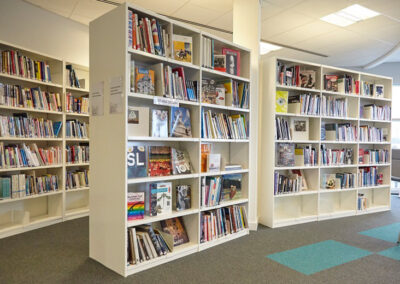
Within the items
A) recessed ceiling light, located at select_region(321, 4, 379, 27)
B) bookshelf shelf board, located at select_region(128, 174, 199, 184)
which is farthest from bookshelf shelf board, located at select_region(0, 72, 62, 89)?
recessed ceiling light, located at select_region(321, 4, 379, 27)

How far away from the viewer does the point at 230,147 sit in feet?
13.4

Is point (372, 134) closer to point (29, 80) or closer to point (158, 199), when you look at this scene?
point (158, 199)

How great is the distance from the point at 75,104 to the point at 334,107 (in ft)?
13.0

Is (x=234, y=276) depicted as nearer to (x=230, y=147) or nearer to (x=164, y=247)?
(x=164, y=247)

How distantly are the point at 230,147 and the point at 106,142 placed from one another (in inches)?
70.6

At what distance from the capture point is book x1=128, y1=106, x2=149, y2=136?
2750mm

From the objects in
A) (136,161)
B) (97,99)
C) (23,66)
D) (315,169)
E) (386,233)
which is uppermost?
(23,66)

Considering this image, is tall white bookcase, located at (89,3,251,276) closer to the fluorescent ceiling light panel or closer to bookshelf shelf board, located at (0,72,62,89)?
bookshelf shelf board, located at (0,72,62,89)

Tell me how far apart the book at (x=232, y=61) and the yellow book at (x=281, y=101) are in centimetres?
83

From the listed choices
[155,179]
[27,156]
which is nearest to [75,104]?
[27,156]

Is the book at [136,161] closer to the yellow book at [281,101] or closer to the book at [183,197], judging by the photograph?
the book at [183,197]

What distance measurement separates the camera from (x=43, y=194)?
4.04 metres

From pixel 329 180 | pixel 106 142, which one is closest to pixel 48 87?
pixel 106 142

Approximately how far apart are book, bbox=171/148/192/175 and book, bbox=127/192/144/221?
0.47 m
